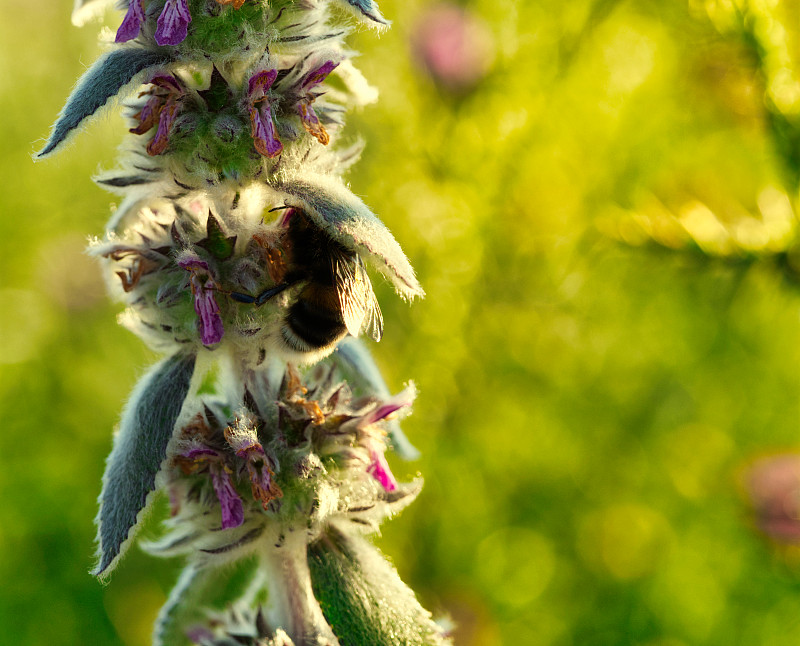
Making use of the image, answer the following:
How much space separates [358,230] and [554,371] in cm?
207

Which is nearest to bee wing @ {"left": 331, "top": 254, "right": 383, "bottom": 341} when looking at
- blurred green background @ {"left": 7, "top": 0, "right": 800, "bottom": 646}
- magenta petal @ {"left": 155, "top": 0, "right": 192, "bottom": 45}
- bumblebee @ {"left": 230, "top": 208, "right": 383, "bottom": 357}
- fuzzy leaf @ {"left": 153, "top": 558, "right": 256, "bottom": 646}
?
bumblebee @ {"left": 230, "top": 208, "right": 383, "bottom": 357}

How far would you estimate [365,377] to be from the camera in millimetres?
2066

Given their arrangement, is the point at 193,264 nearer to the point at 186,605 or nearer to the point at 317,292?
the point at 317,292

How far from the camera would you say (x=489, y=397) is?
321 cm

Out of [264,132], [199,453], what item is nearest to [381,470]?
[199,453]

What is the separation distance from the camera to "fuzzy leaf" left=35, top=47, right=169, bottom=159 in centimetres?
140

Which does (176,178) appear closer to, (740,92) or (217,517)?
(217,517)

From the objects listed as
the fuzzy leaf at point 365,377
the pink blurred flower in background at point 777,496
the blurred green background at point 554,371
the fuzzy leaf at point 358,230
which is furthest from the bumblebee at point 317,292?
the pink blurred flower in background at point 777,496

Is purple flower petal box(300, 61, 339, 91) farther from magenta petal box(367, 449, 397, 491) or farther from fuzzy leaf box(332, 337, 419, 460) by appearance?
magenta petal box(367, 449, 397, 491)

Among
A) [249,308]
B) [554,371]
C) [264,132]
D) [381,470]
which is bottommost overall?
[554,371]

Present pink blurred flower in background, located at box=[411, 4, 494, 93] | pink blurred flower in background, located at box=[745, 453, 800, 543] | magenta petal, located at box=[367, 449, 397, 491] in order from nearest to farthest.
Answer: magenta petal, located at box=[367, 449, 397, 491] < pink blurred flower in background, located at box=[745, 453, 800, 543] < pink blurred flower in background, located at box=[411, 4, 494, 93]

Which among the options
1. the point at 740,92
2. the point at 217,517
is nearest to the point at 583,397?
the point at 740,92

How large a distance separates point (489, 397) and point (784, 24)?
1725 millimetres

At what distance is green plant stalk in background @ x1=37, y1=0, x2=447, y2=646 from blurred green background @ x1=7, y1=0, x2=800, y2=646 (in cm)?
126
